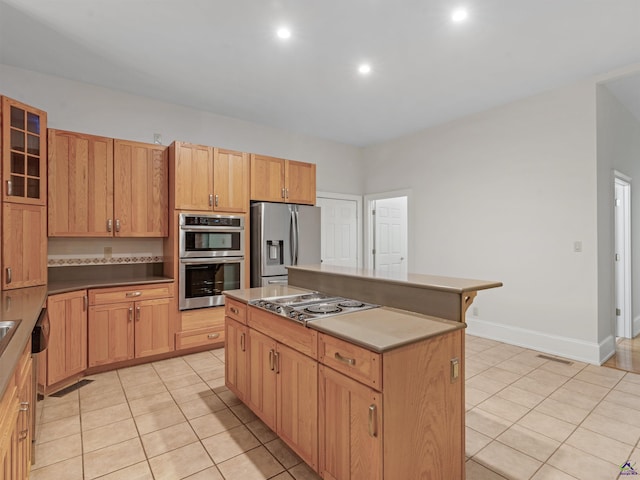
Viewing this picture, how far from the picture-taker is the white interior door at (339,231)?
18.0ft

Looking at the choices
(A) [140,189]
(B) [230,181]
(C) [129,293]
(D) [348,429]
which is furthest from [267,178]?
(D) [348,429]

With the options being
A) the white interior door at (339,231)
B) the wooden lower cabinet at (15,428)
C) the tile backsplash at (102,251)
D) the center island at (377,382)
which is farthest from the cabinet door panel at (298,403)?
the white interior door at (339,231)

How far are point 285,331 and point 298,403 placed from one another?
1.27 feet

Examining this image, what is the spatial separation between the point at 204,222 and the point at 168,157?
2.70ft

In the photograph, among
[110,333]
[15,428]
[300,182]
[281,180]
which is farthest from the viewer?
[300,182]

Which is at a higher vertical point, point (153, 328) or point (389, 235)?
point (389, 235)

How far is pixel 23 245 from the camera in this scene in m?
2.68

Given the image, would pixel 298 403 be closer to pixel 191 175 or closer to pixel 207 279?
pixel 207 279

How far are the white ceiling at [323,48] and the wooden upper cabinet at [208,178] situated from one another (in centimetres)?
67

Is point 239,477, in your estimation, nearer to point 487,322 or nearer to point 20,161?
point 20,161

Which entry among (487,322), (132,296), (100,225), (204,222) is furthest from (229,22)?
(487,322)

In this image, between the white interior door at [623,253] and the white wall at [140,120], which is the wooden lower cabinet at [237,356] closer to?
the white wall at [140,120]

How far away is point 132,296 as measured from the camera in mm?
3262

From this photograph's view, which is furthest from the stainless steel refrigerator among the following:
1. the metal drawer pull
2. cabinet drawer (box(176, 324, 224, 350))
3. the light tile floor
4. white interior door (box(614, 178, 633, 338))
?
white interior door (box(614, 178, 633, 338))
